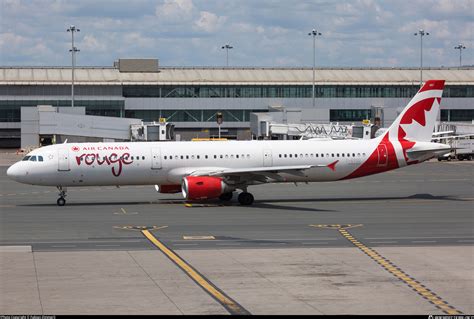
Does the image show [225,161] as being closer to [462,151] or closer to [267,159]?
[267,159]

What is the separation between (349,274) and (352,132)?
87.0 m

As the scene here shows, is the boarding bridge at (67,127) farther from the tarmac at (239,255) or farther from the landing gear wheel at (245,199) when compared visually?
the landing gear wheel at (245,199)

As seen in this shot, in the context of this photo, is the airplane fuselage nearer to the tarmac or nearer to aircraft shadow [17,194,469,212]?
aircraft shadow [17,194,469,212]

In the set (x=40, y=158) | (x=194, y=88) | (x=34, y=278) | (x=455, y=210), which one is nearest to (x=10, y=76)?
(x=194, y=88)

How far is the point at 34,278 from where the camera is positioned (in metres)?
30.3

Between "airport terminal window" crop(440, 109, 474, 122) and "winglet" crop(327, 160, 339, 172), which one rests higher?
"airport terminal window" crop(440, 109, 474, 122)

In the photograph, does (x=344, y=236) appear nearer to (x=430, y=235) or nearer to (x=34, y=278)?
(x=430, y=235)

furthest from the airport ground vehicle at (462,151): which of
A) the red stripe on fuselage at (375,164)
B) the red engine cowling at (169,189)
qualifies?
the red engine cowling at (169,189)

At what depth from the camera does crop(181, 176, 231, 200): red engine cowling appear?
173ft

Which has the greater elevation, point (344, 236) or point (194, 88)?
point (194, 88)

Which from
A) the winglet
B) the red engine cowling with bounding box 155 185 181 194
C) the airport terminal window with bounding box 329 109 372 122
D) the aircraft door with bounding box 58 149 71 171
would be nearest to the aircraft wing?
the winglet

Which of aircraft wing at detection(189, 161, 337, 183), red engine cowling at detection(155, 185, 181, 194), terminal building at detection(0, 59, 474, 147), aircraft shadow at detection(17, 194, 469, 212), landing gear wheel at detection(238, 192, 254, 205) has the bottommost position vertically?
aircraft shadow at detection(17, 194, 469, 212)

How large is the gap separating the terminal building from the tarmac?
9024 centimetres

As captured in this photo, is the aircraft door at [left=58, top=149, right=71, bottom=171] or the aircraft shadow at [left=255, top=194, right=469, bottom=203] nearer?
the aircraft door at [left=58, top=149, right=71, bottom=171]
